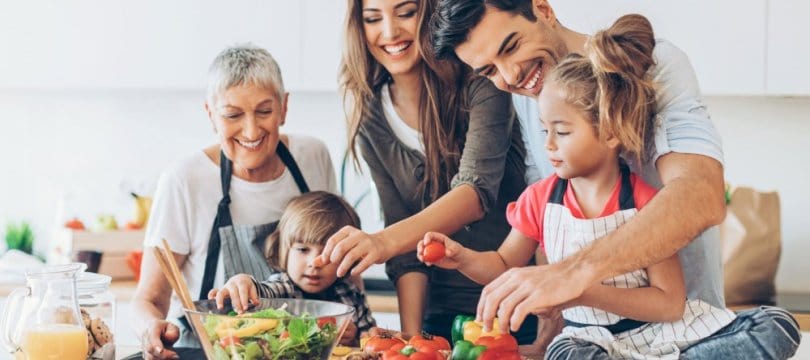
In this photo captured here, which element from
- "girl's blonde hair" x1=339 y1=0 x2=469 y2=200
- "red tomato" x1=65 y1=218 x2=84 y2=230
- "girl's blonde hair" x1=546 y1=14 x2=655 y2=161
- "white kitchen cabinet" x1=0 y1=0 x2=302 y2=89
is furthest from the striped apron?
"red tomato" x1=65 y1=218 x2=84 y2=230

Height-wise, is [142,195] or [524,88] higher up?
[524,88]

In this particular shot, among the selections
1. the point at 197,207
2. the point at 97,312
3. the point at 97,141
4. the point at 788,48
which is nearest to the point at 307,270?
the point at 197,207

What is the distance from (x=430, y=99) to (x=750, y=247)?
1.26m

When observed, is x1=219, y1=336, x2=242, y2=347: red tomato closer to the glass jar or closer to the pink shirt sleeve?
the glass jar

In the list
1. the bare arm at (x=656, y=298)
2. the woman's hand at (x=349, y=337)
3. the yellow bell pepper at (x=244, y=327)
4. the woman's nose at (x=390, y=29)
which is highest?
the woman's nose at (x=390, y=29)

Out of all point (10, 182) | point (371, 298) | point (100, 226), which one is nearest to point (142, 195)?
point (100, 226)

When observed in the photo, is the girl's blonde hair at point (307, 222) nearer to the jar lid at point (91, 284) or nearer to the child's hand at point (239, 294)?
the child's hand at point (239, 294)

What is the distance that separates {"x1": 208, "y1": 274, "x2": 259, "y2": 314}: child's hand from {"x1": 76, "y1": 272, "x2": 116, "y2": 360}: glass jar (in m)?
0.18

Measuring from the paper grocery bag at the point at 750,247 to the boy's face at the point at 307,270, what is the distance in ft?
4.45

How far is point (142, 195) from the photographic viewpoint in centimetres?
381

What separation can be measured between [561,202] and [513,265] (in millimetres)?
177

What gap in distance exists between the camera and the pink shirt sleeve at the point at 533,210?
6.77 feet

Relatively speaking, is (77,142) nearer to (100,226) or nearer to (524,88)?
(100,226)

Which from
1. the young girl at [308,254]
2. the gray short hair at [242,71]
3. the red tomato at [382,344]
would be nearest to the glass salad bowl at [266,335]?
the red tomato at [382,344]
